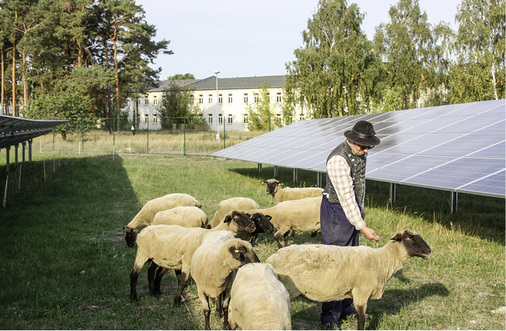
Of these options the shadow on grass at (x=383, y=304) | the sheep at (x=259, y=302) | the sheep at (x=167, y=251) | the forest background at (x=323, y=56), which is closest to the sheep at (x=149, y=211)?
the sheep at (x=167, y=251)

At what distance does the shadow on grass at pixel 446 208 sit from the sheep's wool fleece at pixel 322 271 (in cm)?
506

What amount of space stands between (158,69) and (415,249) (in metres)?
44.8

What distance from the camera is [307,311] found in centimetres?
561

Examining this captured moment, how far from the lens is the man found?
4797 mm

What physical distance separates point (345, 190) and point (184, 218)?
3816mm

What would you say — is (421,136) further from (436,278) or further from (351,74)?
(351,74)

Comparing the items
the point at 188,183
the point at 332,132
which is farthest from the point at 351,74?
the point at 188,183

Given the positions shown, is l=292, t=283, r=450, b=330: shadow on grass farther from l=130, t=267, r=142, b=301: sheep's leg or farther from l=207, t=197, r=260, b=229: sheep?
l=207, t=197, r=260, b=229: sheep

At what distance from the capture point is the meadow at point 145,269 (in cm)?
542

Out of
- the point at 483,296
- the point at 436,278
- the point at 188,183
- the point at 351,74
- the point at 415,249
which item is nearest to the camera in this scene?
the point at 415,249

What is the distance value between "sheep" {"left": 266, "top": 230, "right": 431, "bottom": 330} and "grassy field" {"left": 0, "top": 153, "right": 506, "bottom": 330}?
661mm

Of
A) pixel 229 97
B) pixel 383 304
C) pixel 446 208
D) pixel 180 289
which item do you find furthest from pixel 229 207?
pixel 229 97

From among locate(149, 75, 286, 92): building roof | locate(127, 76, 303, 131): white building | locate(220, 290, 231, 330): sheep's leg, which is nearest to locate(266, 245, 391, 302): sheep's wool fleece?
locate(220, 290, 231, 330): sheep's leg

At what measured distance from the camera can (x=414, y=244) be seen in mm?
4949
